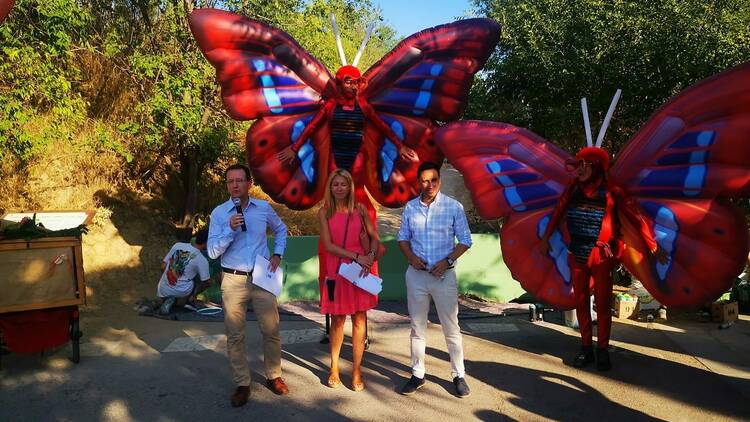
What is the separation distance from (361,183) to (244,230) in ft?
4.64

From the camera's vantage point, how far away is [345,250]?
4039 millimetres

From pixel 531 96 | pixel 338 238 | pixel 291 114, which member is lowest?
pixel 338 238

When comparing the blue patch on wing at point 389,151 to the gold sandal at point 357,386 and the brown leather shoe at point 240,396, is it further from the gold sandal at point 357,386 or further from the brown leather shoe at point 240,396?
the brown leather shoe at point 240,396

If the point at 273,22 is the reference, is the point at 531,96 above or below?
below

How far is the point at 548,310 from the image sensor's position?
6.77 meters

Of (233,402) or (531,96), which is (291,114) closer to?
(233,402)

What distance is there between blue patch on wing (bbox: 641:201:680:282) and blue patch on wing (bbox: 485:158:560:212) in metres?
0.75

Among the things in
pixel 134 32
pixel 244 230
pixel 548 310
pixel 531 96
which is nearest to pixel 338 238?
Answer: pixel 244 230

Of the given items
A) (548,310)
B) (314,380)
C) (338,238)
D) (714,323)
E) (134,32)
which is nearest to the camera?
(338,238)

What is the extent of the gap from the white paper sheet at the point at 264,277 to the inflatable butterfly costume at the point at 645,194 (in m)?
1.87

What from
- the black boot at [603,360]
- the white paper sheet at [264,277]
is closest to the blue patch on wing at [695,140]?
the black boot at [603,360]

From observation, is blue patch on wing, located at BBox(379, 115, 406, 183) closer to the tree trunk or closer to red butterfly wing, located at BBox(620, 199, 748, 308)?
red butterfly wing, located at BBox(620, 199, 748, 308)

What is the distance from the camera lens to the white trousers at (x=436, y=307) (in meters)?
3.96

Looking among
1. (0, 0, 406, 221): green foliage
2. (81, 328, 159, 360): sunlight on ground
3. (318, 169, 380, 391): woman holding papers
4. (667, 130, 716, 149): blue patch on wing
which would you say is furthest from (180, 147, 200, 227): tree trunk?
(667, 130, 716, 149): blue patch on wing
